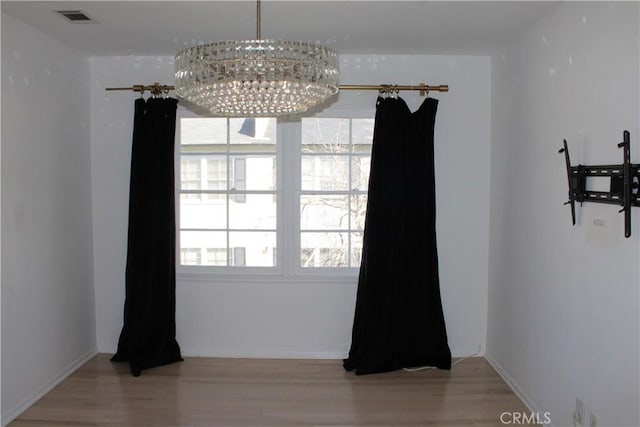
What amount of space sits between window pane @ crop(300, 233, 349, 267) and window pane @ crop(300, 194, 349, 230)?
7 centimetres

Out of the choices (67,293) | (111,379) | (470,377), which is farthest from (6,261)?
(470,377)

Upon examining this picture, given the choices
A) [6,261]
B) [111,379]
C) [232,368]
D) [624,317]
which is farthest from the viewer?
[232,368]

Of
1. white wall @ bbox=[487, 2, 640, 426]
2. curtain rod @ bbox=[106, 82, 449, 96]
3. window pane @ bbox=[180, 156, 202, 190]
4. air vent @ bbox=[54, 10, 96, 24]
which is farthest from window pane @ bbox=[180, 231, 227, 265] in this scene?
white wall @ bbox=[487, 2, 640, 426]

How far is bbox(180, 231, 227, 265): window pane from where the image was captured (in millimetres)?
4297

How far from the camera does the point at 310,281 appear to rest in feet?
13.9

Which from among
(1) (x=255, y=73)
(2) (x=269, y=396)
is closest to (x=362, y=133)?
(2) (x=269, y=396)

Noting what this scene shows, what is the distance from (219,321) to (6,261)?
1.66m

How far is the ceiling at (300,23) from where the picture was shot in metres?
2.94

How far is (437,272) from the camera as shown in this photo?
13.2 feet

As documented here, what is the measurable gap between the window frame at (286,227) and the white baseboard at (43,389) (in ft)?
3.08

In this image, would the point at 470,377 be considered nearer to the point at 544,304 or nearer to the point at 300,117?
the point at 544,304

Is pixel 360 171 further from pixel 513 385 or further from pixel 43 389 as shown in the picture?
pixel 43 389

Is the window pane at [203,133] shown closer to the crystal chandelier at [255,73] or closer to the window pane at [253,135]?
the window pane at [253,135]

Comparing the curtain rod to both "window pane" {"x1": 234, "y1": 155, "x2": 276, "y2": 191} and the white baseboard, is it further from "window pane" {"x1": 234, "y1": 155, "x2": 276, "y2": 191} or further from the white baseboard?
the white baseboard
